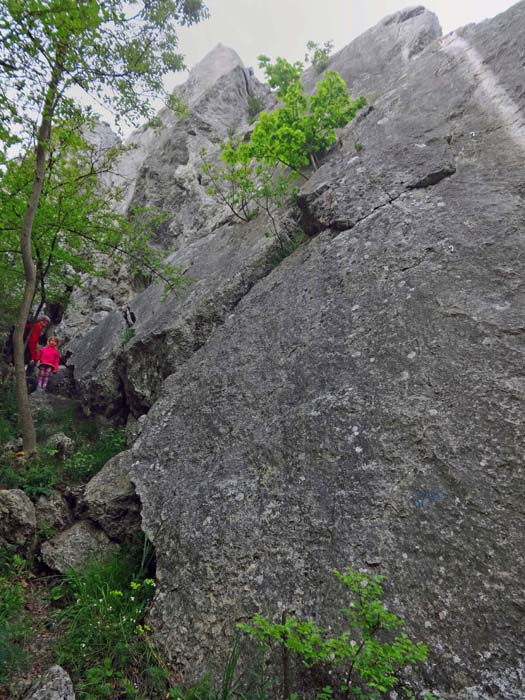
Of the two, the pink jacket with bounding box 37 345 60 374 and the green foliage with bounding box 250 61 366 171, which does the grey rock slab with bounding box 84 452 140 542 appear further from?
the green foliage with bounding box 250 61 366 171

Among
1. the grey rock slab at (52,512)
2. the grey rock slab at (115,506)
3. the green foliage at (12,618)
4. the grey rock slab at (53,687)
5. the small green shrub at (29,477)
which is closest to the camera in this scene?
the grey rock slab at (53,687)

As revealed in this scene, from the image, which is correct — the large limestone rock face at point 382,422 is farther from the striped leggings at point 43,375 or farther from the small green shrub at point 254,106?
the small green shrub at point 254,106

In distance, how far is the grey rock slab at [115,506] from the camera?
18.8 ft

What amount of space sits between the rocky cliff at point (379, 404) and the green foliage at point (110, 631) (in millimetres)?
284

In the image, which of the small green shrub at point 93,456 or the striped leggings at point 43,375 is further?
the striped leggings at point 43,375

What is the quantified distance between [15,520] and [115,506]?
4.22ft

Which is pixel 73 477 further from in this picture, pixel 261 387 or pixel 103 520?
pixel 261 387

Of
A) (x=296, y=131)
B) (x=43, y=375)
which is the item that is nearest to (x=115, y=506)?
(x=43, y=375)

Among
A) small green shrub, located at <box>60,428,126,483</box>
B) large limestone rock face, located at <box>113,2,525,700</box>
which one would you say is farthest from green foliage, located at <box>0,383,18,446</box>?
large limestone rock face, located at <box>113,2,525,700</box>

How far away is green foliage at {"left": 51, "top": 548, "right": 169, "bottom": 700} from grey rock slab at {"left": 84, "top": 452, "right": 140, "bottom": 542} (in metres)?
0.56

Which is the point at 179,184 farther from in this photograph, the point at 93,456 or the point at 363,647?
the point at 363,647

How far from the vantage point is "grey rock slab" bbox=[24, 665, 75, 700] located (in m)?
3.29

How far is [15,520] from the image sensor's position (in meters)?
5.47

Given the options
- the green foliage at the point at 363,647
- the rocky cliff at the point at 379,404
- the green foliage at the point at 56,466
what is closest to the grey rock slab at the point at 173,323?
the rocky cliff at the point at 379,404
